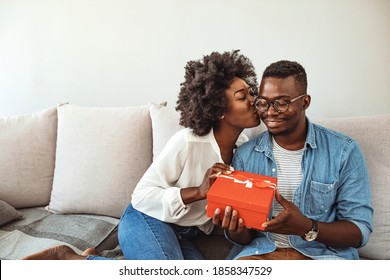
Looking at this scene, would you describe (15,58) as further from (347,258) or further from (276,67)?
(347,258)

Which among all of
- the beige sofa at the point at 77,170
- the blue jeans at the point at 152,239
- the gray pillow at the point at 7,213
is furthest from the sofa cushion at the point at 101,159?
the blue jeans at the point at 152,239

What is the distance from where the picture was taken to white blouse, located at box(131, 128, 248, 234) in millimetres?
1117

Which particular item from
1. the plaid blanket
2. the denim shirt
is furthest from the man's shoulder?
the plaid blanket

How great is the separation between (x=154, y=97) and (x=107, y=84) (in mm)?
263

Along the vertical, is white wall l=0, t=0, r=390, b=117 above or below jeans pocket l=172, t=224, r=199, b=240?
above

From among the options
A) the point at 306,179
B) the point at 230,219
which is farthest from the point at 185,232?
the point at 306,179

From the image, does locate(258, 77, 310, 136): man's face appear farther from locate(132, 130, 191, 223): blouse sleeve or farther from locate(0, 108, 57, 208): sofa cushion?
locate(0, 108, 57, 208): sofa cushion

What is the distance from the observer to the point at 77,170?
5.04ft

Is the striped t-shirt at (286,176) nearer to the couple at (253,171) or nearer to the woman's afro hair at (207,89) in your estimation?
the couple at (253,171)

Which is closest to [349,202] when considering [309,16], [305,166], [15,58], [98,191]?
[305,166]

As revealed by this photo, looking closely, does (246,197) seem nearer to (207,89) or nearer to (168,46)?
(207,89)

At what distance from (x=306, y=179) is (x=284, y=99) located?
25 centimetres

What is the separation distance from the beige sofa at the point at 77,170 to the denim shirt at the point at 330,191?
19cm

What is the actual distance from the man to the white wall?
1.79ft
